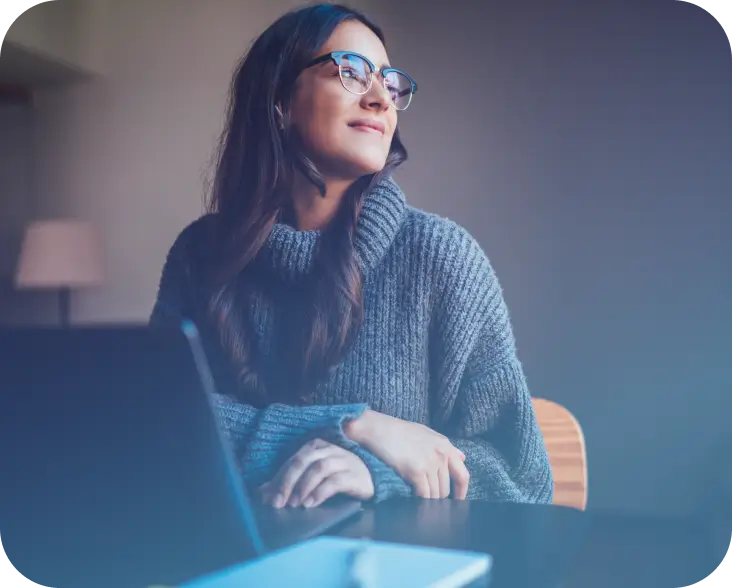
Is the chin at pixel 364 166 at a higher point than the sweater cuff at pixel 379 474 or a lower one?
higher

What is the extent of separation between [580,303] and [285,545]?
0.83 m

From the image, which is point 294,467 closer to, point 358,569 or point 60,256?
point 358,569

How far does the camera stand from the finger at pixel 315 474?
0.57 meters

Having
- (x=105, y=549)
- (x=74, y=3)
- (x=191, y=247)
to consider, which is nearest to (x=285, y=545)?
(x=105, y=549)

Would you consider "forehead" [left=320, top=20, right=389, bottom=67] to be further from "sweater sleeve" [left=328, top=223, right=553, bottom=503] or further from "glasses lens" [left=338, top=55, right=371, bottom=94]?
"sweater sleeve" [left=328, top=223, right=553, bottom=503]

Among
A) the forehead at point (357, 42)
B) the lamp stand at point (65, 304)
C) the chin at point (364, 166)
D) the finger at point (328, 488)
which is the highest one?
the forehead at point (357, 42)

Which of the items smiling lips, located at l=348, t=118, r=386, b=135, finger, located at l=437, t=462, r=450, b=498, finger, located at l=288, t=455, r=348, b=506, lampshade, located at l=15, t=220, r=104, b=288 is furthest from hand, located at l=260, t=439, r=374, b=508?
lampshade, located at l=15, t=220, r=104, b=288

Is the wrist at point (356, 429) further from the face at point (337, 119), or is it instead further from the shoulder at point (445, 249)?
the face at point (337, 119)

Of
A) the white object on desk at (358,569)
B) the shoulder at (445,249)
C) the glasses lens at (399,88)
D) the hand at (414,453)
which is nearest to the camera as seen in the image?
the white object on desk at (358,569)

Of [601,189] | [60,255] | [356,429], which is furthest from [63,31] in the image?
[356,429]

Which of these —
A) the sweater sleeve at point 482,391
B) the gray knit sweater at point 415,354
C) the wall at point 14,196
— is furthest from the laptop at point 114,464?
the wall at point 14,196

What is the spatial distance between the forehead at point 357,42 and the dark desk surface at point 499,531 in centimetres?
63

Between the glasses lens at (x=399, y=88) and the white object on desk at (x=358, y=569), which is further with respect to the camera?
the glasses lens at (x=399, y=88)

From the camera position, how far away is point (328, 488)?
23.0 inches
